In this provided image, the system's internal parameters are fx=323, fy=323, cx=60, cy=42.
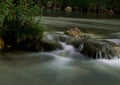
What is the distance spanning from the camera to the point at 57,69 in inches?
376

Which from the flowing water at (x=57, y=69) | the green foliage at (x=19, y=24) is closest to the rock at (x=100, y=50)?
the flowing water at (x=57, y=69)

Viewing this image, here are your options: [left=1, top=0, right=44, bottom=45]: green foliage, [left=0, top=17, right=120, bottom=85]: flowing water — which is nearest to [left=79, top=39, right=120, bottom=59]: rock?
[left=0, top=17, right=120, bottom=85]: flowing water

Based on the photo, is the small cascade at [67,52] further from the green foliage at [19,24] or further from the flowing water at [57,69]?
the green foliage at [19,24]

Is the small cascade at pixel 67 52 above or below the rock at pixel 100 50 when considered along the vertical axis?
below

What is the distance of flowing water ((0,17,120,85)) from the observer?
326 inches

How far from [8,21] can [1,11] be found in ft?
1.86

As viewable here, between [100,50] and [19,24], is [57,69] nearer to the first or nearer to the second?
[100,50]

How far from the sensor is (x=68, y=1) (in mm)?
50281

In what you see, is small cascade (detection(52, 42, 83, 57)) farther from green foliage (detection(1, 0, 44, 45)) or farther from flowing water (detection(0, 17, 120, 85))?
green foliage (detection(1, 0, 44, 45))

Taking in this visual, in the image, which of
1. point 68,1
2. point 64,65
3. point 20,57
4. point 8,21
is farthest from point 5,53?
point 68,1

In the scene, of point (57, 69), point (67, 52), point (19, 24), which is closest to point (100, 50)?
point (67, 52)

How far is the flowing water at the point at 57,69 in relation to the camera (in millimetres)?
8289

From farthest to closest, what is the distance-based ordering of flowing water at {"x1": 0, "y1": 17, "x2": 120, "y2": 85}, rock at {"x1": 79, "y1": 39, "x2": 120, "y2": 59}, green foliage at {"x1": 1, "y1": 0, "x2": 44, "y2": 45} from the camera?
1. green foliage at {"x1": 1, "y1": 0, "x2": 44, "y2": 45}
2. rock at {"x1": 79, "y1": 39, "x2": 120, "y2": 59}
3. flowing water at {"x1": 0, "y1": 17, "x2": 120, "y2": 85}

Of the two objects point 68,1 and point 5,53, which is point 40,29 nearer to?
point 5,53
